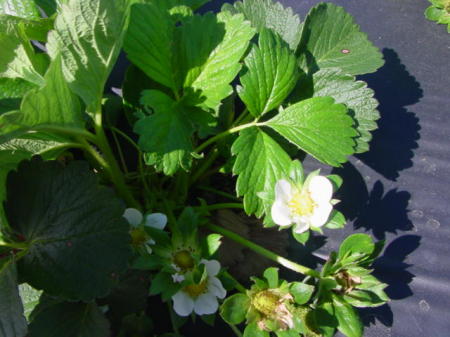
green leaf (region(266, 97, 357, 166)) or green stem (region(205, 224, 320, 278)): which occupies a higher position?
green leaf (region(266, 97, 357, 166))

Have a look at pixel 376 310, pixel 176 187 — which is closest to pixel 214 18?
pixel 176 187

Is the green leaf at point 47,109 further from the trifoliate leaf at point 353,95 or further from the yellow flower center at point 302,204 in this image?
the trifoliate leaf at point 353,95

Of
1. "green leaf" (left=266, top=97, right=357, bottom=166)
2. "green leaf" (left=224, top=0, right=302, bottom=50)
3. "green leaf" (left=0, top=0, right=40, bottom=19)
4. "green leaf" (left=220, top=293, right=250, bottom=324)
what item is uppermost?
"green leaf" (left=0, top=0, right=40, bottom=19)

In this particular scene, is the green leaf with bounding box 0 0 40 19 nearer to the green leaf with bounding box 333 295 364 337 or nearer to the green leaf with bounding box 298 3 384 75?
the green leaf with bounding box 298 3 384 75


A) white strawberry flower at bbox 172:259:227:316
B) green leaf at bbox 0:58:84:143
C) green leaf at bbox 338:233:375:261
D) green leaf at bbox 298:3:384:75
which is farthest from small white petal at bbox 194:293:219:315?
green leaf at bbox 298:3:384:75

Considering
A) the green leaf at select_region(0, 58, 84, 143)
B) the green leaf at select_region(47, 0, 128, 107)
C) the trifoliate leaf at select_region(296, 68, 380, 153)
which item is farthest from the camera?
the trifoliate leaf at select_region(296, 68, 380, 153)

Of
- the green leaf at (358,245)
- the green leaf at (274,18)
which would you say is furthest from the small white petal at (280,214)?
the green leaf at (274,18)

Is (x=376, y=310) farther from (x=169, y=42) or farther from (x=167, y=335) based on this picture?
(x=169, y=42)
